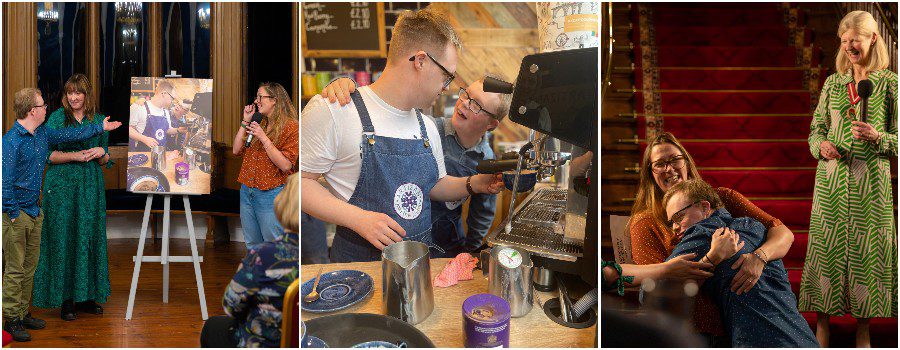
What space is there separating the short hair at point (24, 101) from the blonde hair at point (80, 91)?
0.26 feet

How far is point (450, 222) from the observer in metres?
1.36

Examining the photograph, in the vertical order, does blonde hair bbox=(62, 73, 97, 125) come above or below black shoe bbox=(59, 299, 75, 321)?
above

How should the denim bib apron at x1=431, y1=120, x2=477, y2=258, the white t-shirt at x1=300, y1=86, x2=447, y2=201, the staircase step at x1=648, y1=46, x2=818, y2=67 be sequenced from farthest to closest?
the staircase step at x1=648, y1=46, x2=818, y2=67, the denim bib apron at x1=431, y1=120, x2=477, y2=258, the white t-shirt at x1=300, y1=86, x2=447, y2=201

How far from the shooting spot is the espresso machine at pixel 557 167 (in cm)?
127

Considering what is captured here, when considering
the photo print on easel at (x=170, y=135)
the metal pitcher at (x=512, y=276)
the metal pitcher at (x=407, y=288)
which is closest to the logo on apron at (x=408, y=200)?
the metal pitcher at (x=407, y=288)

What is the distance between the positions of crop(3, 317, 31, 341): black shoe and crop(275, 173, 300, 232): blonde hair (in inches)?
44.8

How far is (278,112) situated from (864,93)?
170 centimetres

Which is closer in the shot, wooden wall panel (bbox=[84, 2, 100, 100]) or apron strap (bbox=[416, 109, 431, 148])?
apron strap (bbox=[416, 109, 431, 148])

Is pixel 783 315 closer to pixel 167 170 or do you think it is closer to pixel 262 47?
pixel 262 47

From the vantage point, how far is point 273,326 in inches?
51.2

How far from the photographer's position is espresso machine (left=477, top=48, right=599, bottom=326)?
127 centimetres

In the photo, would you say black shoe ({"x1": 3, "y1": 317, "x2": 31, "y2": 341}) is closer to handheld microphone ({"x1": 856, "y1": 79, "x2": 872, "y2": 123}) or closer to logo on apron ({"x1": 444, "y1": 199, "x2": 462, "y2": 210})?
logo on apron ({"x1": 444, "y1": 199, "x2": 462, "y2": 210})

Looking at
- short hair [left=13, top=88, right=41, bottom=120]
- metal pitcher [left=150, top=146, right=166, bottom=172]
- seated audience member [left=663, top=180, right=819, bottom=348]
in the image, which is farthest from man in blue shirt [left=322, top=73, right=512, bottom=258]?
short hair [left=13, top=88, right=41, bottom=120]

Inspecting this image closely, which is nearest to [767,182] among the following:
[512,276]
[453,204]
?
[512,276]
